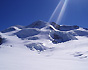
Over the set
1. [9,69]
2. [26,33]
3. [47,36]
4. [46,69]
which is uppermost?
[26,33]

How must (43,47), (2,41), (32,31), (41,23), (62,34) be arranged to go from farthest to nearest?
(41,23) → (32,31) → (62,34) → (2,41) → (43,47)

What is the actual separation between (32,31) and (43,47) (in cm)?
1809

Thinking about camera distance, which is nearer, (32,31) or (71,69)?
(71,69)

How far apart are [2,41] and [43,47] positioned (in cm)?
1399

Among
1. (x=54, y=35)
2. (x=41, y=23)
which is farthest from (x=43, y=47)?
(x=41, y=23)

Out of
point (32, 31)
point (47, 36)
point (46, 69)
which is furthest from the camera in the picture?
point (32, 31)

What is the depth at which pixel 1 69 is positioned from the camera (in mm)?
7180

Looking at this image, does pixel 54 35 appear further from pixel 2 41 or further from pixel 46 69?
pixel 46 69

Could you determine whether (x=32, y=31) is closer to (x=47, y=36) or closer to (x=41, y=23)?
(x=47, y=36)

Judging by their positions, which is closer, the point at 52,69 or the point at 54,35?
the point at 52,69

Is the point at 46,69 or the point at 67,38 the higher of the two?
the point at 67,38

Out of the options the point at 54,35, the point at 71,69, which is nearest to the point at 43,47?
the point at 54,35

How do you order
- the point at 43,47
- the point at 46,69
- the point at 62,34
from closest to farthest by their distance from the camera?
the point at 46,69, the point at 43,47, the point at 62,34

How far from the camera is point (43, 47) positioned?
30422mm
